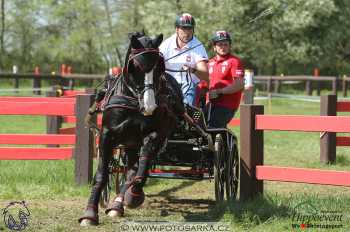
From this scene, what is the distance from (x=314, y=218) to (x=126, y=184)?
177cm

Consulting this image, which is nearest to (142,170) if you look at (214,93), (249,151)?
(249,151)

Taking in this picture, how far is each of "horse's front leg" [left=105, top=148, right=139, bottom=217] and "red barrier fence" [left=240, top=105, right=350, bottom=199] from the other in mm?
1231

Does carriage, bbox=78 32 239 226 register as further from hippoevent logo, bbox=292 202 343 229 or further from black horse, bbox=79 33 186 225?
hippoevent logo, bbox=292 202 343 229

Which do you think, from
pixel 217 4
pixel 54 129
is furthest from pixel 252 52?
pixel 54 129

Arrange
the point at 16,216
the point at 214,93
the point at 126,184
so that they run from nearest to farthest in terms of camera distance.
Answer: the point at 16,216, the point at 126,184, the point at 214,93

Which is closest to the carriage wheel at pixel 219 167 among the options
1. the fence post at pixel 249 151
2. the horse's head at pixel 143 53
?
the fence post at pixel 249 151

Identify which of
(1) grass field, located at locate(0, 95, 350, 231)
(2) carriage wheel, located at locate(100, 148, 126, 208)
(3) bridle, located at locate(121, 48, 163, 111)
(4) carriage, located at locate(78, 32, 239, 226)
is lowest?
(1) grass field, located at locate(0, 95, 350, 231)

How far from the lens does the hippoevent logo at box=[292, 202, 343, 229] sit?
583cm

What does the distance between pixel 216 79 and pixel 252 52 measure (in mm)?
28188

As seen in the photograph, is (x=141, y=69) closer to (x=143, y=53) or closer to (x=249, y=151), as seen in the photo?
(x=143, y=53)

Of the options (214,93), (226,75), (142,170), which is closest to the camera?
(142,170)

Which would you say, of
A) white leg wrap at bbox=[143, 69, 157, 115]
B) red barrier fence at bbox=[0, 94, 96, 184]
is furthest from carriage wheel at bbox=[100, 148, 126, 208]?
white leg wrap at bbox=[143, 69, 157, 115]

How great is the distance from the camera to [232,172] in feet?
24.2

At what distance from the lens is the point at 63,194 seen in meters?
7.60
